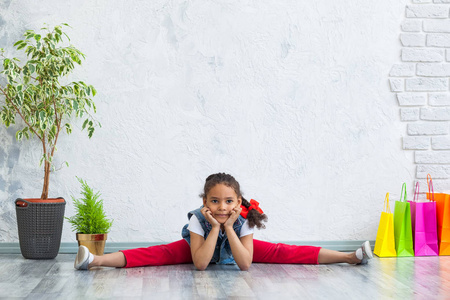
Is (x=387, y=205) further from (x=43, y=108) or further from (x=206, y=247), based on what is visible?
(x=43, y=108)

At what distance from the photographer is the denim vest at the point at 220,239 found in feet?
9.02

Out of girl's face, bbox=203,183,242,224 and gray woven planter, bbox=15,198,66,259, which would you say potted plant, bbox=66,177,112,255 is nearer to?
gray woven planter, bbox=15,198,66,259

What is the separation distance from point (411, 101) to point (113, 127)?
6.07ft

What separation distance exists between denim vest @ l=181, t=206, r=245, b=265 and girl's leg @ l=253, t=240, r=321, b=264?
0.15 meters

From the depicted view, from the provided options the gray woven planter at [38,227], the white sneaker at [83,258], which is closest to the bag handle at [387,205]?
the white sneaker at [83,258]

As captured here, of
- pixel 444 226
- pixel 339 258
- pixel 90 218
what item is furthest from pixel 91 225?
pixel 444 226

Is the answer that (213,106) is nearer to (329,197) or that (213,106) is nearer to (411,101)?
(329,197)

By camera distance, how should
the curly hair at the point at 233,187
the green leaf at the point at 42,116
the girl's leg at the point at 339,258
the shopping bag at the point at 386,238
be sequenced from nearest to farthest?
the curly hair at the point at 233,187 < the girl's leg at the point at 339,258 < the green leaf at the point at 42,116 < the shopping bag at the point at 386,238

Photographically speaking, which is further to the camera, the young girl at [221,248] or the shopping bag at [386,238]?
the shopping bag at [386,238]

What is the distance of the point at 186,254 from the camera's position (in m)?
2.86

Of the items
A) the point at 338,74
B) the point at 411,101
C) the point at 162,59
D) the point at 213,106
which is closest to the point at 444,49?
the point at 411,101

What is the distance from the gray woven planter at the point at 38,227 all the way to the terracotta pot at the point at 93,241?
0.52 feet

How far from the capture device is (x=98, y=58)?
11.0 feet

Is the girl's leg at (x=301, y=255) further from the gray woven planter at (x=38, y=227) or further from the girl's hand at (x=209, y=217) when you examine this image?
the gray woven planter at (x=38, y=227)
